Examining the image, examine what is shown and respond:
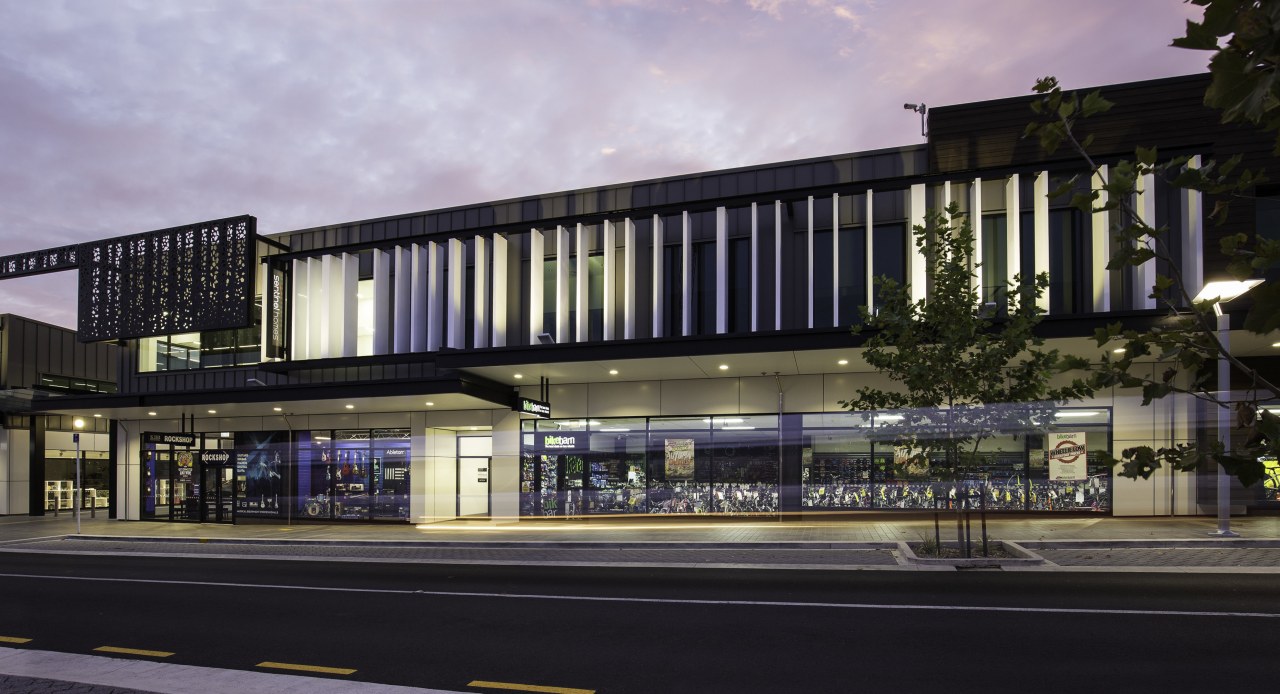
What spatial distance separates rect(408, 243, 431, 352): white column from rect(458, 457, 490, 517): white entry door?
11.5ft

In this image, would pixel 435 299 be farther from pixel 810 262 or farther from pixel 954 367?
Result: pixel 954 367

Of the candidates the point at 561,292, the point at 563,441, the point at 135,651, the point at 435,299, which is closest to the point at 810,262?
the point at 561,292

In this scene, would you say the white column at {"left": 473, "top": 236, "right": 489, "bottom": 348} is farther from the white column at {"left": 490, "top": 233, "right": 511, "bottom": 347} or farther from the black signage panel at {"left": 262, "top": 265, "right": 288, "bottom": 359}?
the black signage panel at {"left": 262, "top": 265, "right": 288, "bottom": 359}

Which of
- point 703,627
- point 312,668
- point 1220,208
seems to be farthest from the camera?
point 703,627

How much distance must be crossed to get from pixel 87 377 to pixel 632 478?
28510mm

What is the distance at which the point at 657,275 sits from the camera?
869 inches

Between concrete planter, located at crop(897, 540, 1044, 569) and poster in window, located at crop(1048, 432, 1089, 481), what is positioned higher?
poster in window, located at crop(1048, 432, 1089, 481)

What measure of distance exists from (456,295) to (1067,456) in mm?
15826

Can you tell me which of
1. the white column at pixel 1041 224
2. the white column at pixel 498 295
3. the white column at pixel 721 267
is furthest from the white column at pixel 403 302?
the white column at pixel 1041 224

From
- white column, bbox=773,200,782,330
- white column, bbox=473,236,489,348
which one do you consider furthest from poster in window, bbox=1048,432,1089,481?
white column, bbox=473,236,489,348

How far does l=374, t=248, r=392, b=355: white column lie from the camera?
985 inches

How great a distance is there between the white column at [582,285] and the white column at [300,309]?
8652 mm

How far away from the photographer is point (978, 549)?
14891mm

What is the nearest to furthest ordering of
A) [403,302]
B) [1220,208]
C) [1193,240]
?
[1220,208] < [1193,240] < [403,302]
